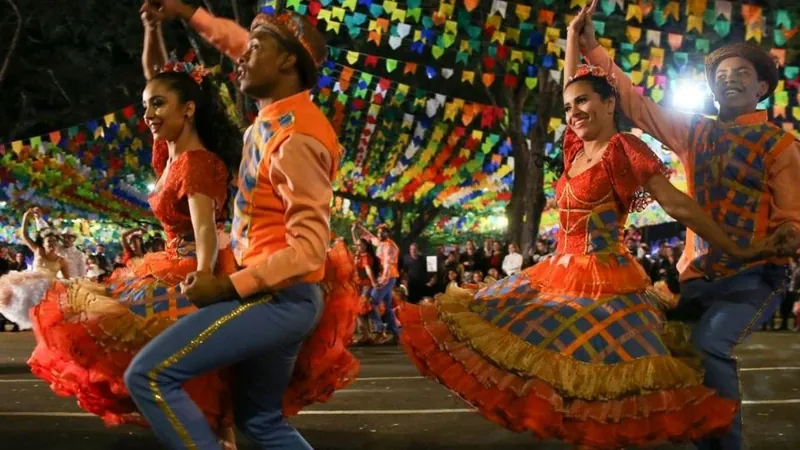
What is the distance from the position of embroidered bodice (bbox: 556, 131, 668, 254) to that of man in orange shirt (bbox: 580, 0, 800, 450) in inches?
16.9

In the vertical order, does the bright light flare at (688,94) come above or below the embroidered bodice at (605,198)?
above

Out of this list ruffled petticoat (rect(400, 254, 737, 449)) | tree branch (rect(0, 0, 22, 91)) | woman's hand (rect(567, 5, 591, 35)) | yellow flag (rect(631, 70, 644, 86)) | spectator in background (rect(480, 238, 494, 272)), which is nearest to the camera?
ruffled petticoat (rect(400, 254, 737, 449))

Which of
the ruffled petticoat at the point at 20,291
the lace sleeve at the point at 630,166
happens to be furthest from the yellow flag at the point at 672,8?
the lace sleeve at the point at 630,166

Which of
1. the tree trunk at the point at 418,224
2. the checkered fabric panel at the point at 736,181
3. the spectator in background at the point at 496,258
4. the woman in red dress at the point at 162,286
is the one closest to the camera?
the woman in red dress at the point at 162,286

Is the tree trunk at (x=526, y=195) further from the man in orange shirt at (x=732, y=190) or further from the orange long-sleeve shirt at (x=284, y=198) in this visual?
the orange long-sleeve shirt at (x=284, y=198)

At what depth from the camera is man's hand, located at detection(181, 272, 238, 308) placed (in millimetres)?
3354

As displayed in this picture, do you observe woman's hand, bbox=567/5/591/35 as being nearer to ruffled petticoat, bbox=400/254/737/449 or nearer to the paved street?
ruffled petticoat, bbox=400/254/737/449

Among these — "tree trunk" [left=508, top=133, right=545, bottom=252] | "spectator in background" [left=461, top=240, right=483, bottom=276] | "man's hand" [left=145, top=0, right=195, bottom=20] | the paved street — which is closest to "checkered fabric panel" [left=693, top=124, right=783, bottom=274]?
the paved street

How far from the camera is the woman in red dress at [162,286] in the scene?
13.1 ft

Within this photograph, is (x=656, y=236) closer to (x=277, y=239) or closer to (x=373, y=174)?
(x=373, y=174)

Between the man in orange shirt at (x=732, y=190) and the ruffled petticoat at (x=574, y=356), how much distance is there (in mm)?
266

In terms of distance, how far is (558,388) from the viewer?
3896mm

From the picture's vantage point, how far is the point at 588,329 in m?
4.06

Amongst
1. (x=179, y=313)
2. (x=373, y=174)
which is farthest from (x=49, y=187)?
(x=179, y=313)
